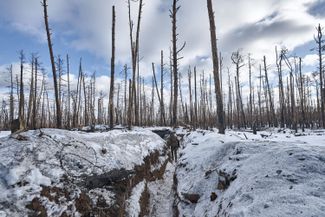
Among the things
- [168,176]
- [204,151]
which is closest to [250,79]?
[168,176]

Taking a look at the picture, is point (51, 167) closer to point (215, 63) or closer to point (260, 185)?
point (260, 185)

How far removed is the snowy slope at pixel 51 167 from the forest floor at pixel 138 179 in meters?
0.01

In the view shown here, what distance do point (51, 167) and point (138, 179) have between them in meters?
2.66

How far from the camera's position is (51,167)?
4332 millimetres

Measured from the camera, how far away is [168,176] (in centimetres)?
993

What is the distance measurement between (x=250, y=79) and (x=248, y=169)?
121 ft

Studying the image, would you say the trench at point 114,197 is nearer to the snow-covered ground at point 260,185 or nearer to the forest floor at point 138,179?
the forest floor at point 138,179

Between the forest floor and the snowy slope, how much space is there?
0.04 feet

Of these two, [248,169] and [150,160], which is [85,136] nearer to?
[150,160]

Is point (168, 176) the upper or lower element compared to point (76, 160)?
lower

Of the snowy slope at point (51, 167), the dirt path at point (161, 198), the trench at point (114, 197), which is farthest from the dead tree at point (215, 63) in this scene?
the snowy slope at point (51, 167)

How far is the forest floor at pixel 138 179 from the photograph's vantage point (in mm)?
2770

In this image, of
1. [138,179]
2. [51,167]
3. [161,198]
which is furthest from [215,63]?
[51,167]

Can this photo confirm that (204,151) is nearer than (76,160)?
No
